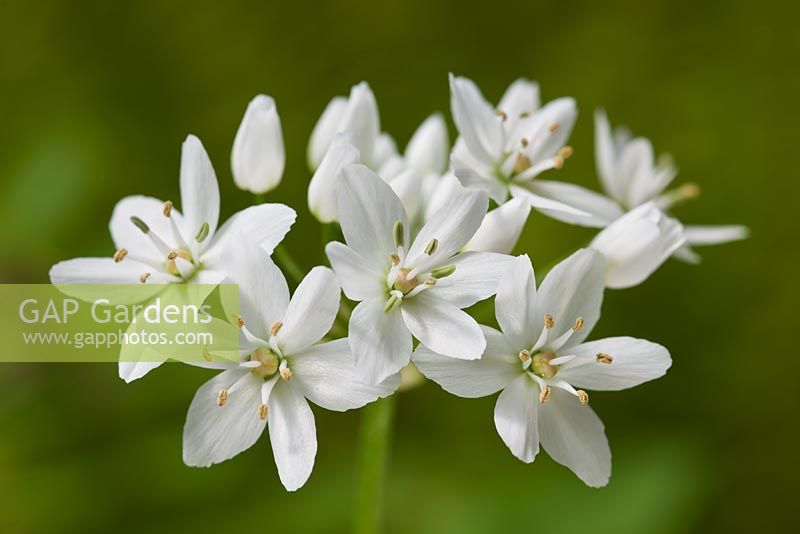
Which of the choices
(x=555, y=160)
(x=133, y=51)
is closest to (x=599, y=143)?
(x=555, y=160)

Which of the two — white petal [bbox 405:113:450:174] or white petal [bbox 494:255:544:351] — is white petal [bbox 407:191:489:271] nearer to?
white petal [bbox 494:255:544:351]

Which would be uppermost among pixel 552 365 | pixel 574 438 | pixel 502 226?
pixel 502 226

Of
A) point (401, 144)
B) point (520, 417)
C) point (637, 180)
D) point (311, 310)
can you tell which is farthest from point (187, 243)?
point (401, 144)

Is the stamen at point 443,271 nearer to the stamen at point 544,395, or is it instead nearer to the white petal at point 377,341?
the white petal at point 377,341

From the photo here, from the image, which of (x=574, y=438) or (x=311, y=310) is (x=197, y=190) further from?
(x=574, y=438)

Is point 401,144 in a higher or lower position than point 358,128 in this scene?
lower

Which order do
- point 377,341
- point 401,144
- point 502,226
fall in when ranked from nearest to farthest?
point 377,341 < point 502,226 < point 401,144

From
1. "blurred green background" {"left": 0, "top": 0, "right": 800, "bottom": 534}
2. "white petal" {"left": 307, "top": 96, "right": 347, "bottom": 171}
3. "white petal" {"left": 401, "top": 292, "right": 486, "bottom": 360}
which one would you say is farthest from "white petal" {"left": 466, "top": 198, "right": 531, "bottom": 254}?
"blurred green background" {"left": 0, "top": 0, "right": 800, "bottom": 534}
